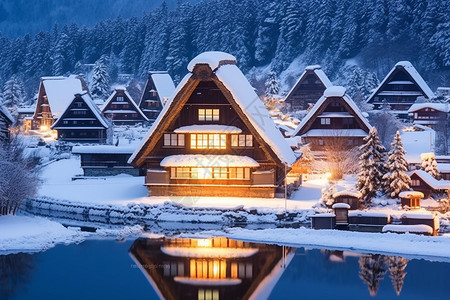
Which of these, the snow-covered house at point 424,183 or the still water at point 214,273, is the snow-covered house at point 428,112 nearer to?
the snow-covered house at point 424,183

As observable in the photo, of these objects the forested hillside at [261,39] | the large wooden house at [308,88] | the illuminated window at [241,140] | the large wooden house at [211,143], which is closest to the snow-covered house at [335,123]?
the large wooden house at [211,143]

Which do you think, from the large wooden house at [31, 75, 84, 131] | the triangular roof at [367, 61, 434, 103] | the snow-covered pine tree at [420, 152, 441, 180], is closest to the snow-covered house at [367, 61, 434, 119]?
the triangular roof at [367, 61, 434, 103]

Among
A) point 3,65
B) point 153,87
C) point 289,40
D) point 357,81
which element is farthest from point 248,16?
point 3,65

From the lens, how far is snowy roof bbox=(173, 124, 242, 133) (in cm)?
3984

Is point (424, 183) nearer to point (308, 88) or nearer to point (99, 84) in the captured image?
point (308, 88)

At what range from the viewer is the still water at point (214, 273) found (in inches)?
834

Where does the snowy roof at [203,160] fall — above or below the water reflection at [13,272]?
above

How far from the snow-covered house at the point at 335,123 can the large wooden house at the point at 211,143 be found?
1035cm

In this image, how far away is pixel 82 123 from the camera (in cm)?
6894

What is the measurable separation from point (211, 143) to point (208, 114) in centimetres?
180

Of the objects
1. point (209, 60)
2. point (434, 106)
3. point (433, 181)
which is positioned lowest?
point (433, 181)

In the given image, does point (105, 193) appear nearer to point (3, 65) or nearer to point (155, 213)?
point (155, 213)

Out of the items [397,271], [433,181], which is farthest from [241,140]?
[397,271]

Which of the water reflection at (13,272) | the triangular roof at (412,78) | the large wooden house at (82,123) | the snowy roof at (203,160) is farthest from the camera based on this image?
the triangular roof at (412,78)
